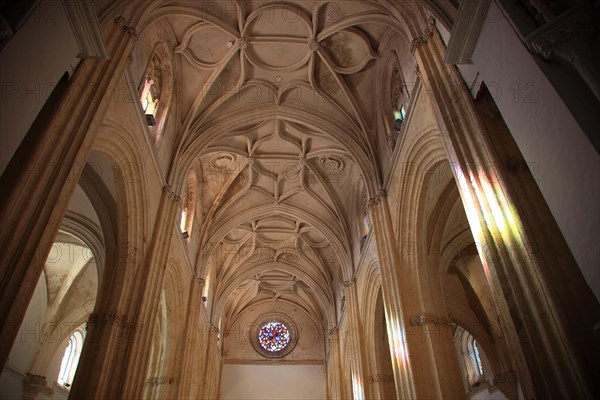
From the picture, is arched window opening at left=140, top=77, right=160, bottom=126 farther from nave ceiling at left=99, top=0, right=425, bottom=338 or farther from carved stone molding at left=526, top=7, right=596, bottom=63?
carved stone molding at left=526, top=7, right=596, bottom=63

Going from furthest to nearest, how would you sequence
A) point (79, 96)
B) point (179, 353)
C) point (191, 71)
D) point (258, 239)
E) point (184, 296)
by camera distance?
point (258, 239)
point (184, 296)
point (179, 353)
point (191, 71)
point (79, 96)

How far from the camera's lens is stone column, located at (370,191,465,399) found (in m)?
8.23

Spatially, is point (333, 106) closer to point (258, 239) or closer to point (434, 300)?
point (434, 300)

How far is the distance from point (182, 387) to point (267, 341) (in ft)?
41.3

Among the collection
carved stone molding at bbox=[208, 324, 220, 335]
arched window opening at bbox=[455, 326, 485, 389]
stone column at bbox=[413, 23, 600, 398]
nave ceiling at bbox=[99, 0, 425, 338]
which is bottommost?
stone column at bbox=[413, 23, 600, 398]

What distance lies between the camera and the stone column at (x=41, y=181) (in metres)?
4.15

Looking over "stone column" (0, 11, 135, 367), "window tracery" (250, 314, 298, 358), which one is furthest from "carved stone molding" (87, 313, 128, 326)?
"window tracery" (250, 314, 298, 358)

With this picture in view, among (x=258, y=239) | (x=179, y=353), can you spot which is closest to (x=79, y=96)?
(x=179, y=353)

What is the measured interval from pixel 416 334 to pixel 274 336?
59.0 feet

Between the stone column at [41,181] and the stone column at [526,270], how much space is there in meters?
4.74

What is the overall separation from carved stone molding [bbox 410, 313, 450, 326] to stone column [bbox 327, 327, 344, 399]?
1075cm

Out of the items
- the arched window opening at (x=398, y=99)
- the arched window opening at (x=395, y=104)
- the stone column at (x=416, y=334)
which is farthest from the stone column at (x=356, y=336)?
the arched window opening at (x=398, y=99)

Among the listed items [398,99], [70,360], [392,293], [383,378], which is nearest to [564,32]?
[392,293]

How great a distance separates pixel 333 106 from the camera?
13.5m
